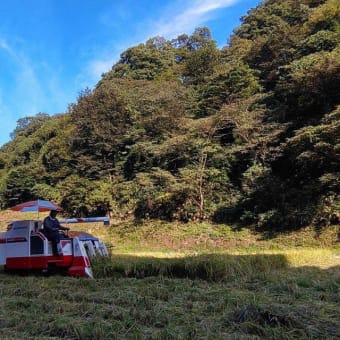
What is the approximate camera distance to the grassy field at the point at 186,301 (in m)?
2.87

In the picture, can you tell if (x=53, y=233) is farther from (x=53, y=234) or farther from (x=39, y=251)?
(x=39, y=251)

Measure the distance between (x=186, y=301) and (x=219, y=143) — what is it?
537 inches

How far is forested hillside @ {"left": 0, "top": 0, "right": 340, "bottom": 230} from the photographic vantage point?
13578 millimetres

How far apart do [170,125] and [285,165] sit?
261 inches

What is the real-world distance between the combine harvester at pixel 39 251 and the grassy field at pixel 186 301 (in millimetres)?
257

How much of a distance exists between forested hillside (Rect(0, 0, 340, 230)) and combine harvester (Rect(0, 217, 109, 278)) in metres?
8.36

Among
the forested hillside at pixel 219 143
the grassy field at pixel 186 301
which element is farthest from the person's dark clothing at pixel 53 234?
the forested hillside at pixel 219 143

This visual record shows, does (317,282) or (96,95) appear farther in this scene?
(96,95)

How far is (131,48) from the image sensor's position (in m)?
33.8

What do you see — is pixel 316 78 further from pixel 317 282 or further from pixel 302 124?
pixel 317 282

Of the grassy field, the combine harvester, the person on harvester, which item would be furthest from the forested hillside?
the person on harvester

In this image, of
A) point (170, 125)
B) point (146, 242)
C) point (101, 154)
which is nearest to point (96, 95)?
point (101, 154)

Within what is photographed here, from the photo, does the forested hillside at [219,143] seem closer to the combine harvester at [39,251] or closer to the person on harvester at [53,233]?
the combine harvester at [39,251]

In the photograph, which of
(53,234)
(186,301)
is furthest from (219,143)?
(186,301)
